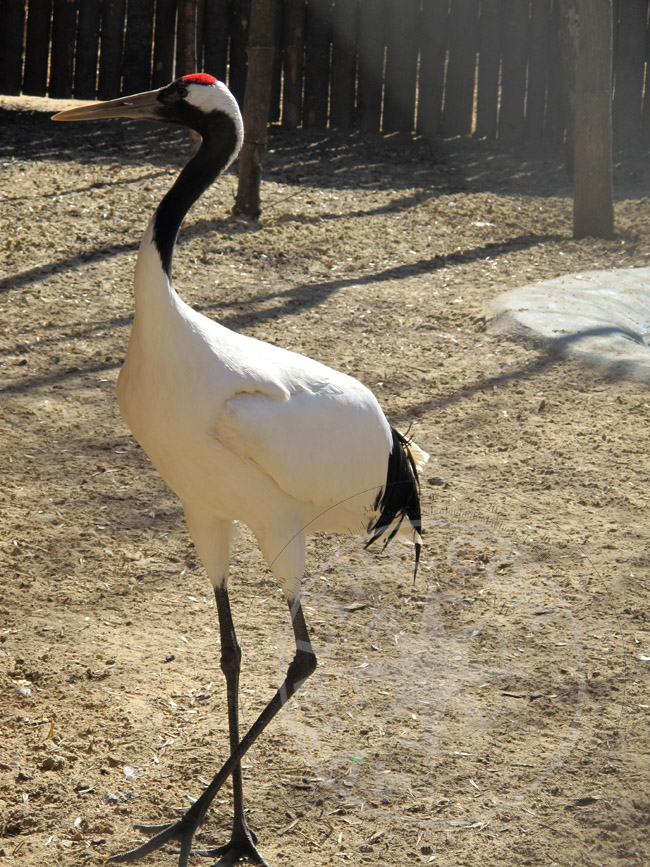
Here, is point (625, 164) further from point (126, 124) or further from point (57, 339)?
point (57, 339)

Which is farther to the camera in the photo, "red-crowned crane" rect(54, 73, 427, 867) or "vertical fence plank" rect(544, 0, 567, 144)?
"vertical fence plank" rect(544, 0, 567, 144)

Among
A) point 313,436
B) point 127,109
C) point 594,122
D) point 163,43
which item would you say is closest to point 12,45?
point 163,43

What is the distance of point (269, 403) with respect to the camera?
2.55 meters

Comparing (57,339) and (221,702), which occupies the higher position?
(57,339)

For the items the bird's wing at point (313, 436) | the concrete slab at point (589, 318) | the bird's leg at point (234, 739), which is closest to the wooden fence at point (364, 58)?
the concrete slab at point (589, 318)

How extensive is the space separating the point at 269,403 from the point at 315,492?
0.32 meters

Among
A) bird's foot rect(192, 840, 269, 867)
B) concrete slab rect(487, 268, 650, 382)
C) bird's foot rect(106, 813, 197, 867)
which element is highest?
concrete slab rect(487, 268, 650, 382)

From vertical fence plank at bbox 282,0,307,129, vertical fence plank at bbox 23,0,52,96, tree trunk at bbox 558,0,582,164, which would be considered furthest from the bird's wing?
vertical fence plank at bbox 23,0,52,96

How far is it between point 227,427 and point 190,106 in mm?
920

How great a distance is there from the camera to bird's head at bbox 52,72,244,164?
272 cm

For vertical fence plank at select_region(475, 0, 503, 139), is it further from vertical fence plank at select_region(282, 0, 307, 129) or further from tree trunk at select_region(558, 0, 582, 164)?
vertical fence plank at select_region(282, 0, 307, 129)

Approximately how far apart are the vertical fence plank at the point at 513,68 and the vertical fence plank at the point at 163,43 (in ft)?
9.79

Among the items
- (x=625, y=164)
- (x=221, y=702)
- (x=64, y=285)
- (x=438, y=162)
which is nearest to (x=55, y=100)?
(x=438, y=162)

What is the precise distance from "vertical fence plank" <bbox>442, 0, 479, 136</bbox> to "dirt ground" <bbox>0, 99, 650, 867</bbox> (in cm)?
406
